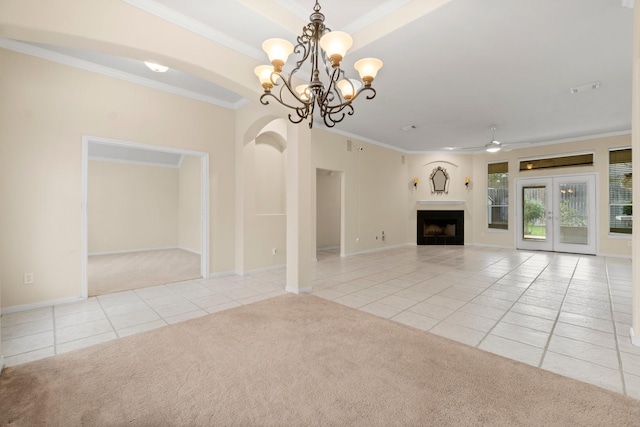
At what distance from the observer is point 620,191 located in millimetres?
6730

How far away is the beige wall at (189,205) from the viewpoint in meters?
7.62

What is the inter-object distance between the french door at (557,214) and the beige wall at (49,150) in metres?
9.50

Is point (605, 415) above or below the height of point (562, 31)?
below

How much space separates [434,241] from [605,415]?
25.9ft

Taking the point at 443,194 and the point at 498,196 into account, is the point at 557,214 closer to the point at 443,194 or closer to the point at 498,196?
the point at 498,196

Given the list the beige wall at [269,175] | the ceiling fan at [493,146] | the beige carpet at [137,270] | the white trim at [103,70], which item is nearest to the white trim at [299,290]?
the beige carpet at [137,270]

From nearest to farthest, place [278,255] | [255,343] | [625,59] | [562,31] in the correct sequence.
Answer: [255,343] → [562,31] → [625,59] → [278,255]

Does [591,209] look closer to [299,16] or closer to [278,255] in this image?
[278,255]

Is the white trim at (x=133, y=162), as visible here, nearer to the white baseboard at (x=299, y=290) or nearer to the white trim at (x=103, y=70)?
the white trim at (x=103, y=70)

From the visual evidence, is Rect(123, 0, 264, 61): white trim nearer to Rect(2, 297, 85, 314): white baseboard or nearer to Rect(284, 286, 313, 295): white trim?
Rect(284, 286, 313, 295): white trim

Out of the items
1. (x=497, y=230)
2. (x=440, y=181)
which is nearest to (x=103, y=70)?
(x=440, y=181)

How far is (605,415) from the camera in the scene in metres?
1.61

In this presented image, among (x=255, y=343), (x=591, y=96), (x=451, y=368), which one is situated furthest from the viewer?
(x=591, y=96)

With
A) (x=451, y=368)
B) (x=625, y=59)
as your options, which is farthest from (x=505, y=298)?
(x=625, y=59)
